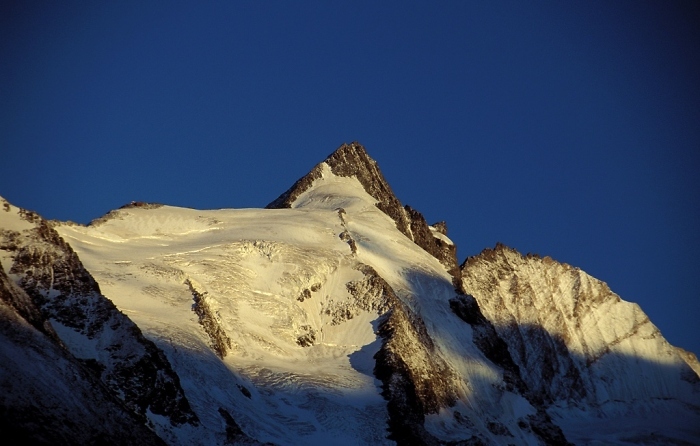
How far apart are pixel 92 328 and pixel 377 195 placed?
91.0 meters

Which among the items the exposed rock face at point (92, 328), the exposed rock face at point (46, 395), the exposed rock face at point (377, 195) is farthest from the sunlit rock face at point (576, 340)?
the exposed rock face at point (46, 395)

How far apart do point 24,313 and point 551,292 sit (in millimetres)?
114223

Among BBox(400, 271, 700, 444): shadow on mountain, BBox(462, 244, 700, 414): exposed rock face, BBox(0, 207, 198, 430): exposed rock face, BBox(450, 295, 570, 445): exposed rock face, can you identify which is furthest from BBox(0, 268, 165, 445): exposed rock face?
BBox(462, 244, 700, 414): exposed rock face

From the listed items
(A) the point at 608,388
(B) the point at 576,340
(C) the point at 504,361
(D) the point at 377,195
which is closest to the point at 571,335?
(B) the point at 576,340

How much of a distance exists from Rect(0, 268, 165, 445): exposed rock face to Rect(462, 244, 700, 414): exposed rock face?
95.3m

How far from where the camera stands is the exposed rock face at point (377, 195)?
161 metres

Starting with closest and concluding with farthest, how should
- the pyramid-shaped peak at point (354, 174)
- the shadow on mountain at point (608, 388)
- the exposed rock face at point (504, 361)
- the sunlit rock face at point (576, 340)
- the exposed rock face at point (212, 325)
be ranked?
1. the exposed rock face at point (212, 325)
2. the exposed rock face at point (504, 361)
3. the shadow on mountain at point (608, 388)
4. the sunlit rock face at point (576, 340)
5. the pyramid-shaped peak at point (354, 174)

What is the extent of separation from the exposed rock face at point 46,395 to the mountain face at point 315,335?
131 mm

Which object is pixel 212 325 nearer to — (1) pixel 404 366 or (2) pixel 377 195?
(1) pixel 404 366

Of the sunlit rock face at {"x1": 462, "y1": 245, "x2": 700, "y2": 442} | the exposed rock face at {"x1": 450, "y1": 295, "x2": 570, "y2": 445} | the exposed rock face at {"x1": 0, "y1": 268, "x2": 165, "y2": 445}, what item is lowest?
the exposed rock face at {"x1": 0, "y1": 268, "x2": 165, "y2": 445}

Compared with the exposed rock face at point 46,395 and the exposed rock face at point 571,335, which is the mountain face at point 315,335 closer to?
the exposed rock face at point 46,395

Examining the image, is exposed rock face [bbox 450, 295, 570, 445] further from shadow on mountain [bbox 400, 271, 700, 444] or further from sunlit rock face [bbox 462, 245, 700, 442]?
sunlit rock face [bbox 462, 245, 700, 442]

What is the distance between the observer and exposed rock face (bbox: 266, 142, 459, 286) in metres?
161

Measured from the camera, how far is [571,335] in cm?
17425
